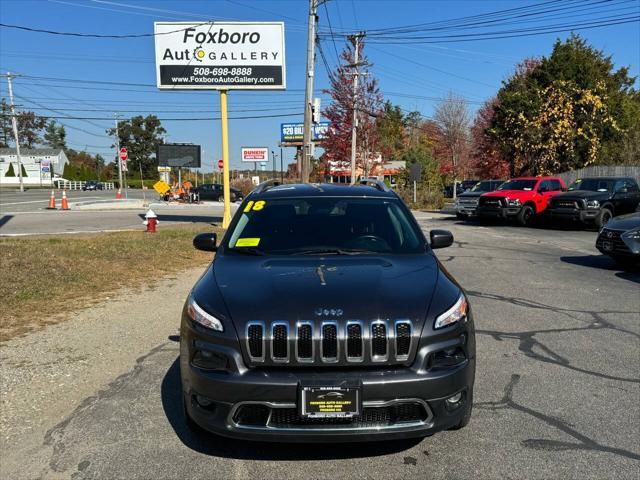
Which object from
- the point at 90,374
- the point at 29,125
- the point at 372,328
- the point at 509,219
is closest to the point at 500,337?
the point at 372,328

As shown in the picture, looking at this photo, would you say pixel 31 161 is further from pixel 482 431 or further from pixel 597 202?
pixel 482 431

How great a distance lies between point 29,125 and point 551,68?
10701cm

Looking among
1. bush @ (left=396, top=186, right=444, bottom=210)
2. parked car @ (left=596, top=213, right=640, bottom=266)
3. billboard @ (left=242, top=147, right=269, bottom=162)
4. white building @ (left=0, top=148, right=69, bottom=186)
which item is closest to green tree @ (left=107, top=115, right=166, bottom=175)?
white building @ (left=0, top=148, right=69, bottom=186)

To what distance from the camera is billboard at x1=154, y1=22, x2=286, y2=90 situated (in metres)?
18.5

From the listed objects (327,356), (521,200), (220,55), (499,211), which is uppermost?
(220,55)

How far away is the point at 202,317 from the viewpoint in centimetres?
308

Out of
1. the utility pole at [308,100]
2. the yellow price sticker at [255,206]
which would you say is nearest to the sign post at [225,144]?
the utility pole at [308,100]

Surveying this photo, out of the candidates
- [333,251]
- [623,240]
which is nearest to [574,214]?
[623,240]

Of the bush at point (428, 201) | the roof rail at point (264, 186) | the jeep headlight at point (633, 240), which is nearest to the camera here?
the roof rail at point (264, 186)

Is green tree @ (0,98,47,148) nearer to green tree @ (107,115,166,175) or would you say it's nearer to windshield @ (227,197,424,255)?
green tree @ (107,115,166,175)

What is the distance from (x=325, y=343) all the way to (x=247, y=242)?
1.58 meters

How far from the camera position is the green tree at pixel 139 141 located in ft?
362

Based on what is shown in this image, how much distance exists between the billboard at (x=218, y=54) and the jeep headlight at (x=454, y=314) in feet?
56.1

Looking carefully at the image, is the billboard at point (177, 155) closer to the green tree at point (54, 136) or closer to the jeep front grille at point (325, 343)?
the jeep front grille at point (325, 343)
